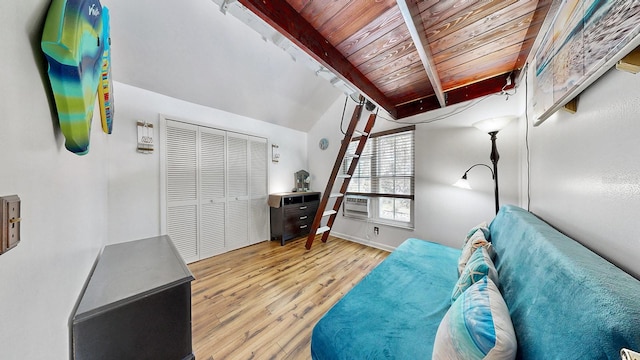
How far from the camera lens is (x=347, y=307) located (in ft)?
3.62

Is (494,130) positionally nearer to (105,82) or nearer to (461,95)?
(461,95)

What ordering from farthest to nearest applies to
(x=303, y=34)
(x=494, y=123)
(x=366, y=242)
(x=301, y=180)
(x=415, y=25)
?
(x=301, y=180) → (x=366, y=242) → (x=494, y=123) → (x=303, y=34) → (x=415, y=25)

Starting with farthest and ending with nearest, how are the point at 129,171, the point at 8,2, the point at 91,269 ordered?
1. the point at 129,171
2. the point at 91,269
3. the point at 8,2

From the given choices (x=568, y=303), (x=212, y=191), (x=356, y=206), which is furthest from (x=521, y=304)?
(x=212, y=191)

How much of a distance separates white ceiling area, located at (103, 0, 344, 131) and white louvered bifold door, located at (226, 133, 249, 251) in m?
0.54

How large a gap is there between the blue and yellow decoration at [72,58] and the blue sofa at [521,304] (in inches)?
49.6

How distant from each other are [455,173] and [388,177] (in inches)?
35.2

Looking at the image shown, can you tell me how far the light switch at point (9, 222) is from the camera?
0.32 m

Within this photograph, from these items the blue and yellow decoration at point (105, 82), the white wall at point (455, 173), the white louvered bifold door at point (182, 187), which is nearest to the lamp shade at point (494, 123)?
the white wall at point (455, 173)

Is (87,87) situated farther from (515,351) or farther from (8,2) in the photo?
(515,351)

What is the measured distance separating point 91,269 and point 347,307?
1.44m

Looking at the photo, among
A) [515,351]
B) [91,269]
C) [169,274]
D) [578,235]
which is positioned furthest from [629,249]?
[91,269]

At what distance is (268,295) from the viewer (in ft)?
6.31

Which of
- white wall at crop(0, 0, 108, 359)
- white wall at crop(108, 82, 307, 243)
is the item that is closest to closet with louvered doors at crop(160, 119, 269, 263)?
white wall at crop(108, 82, 307, 243)
